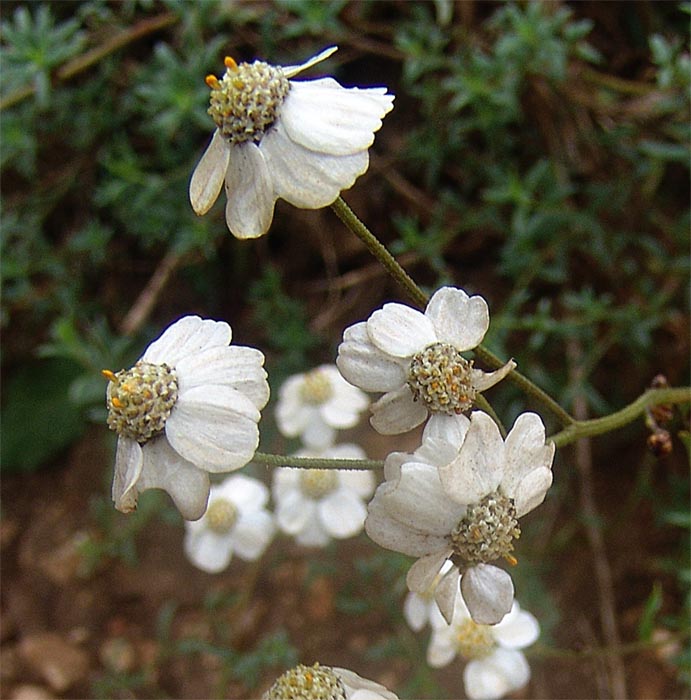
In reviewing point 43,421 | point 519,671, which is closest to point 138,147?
point 43,421

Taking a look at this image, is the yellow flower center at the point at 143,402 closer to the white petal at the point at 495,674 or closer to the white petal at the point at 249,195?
the white petal at the point at 249,195

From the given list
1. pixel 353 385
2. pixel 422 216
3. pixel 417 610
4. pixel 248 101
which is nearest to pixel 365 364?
pixel 353 385

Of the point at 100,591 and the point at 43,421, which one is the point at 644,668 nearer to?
the point at 100,591

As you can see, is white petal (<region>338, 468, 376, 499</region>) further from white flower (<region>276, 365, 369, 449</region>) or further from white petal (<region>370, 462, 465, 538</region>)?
white petal (<region>370, 462, 465, 538</region>)

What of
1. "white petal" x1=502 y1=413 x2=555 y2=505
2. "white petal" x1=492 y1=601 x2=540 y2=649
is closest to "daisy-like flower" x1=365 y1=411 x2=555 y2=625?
"white petal" x1=502 y1=413 x2=555 y2=505

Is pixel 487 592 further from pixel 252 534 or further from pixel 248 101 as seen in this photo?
pixel 252 534

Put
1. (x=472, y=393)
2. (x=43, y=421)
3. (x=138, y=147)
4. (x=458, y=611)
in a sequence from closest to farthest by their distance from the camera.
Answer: (x=472, y=393), (x=458, y=611), (x=138, y=147), (x=43, y=421)

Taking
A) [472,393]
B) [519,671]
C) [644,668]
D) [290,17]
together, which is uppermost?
[472,393]
